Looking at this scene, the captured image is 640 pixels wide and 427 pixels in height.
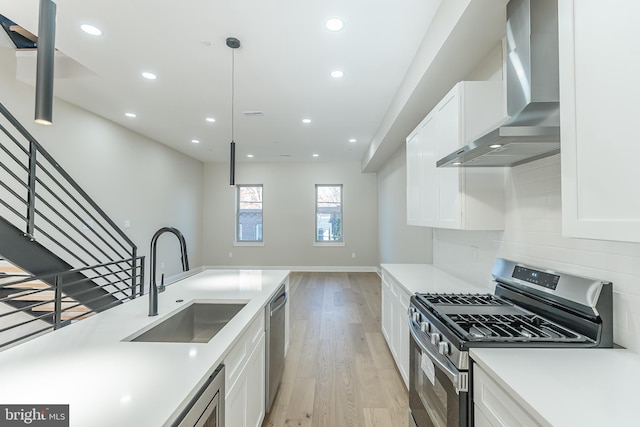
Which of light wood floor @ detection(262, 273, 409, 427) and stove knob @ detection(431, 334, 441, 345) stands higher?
stove knob @ detection(431, 334, 441, 345)

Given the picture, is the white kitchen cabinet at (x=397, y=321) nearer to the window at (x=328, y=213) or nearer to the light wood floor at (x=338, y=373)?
the light wood floor at (x=338, y=373)

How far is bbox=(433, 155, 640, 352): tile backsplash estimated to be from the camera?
47.1 inches

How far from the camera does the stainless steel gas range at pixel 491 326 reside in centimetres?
122

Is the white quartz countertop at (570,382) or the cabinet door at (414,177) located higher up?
the cabinet door at (414,177)

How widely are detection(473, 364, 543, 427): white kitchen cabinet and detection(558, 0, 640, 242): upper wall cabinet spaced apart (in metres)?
0.59

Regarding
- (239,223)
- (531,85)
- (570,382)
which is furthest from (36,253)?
(239,223)

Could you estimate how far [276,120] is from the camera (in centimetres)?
461

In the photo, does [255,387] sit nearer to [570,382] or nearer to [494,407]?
[494,407]

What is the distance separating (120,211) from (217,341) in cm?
475

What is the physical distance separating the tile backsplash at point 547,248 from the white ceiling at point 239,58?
1432 mm

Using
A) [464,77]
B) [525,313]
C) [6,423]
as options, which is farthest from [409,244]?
[6,423]

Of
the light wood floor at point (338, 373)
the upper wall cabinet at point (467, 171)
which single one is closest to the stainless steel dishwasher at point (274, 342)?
the light wood floor at point (338, 373)

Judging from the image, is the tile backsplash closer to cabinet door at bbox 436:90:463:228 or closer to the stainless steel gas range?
the stainless steel gas range

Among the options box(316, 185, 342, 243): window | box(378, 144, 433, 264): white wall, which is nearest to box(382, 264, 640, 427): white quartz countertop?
box(378, 144, 433, 264): white wall
